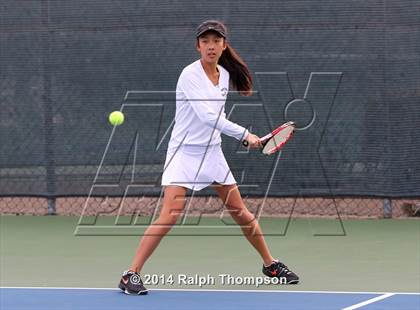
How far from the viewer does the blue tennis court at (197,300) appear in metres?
5.95

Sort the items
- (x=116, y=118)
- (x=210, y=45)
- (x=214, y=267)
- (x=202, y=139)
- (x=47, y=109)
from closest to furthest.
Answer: (x=210, y=45)
(x=202, y=139)
(x=214, y=267)
(x=116, y=118)
(x=47, y=109)

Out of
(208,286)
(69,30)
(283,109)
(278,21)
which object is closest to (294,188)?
(283,109)

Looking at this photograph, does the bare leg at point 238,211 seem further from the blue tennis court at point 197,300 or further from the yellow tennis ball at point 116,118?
the yellow tennis ball at point 116,118

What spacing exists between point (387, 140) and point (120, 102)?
7.83 ft

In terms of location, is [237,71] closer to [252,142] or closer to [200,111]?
[200,111]

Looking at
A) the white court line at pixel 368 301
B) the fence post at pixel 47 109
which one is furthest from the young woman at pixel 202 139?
the fence post at pixel 47 109

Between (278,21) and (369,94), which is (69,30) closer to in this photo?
(278,21)

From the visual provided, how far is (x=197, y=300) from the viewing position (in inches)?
243

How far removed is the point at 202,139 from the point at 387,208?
369 centimetres

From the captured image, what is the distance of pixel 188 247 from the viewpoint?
27.7 ft

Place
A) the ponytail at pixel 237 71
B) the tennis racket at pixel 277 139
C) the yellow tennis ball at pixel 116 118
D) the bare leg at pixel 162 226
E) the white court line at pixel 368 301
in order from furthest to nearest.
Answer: the yellow tennis ball at pixel 116 118, the ponytail at pixel 237 71, the tennis racket at pixel 277 139, the bare leg at pixel 162 226, the white court line at pixel 368 301

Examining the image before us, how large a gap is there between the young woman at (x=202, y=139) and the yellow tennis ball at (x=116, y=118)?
3.30m

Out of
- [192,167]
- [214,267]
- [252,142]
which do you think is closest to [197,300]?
[192,167]

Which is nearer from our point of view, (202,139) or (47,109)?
(202,139)
